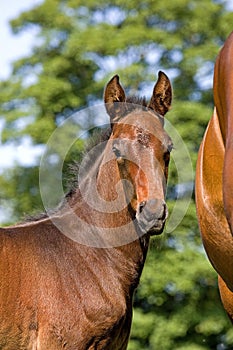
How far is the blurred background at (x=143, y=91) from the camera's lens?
1577cm

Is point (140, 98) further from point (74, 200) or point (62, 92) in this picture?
point (62, 92)

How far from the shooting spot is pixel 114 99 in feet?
18.7

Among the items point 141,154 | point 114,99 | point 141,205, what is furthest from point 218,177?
point 114,99

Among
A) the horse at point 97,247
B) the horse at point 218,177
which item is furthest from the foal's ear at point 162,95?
the horse at point 218,177

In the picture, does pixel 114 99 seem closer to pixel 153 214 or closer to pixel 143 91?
pixel 153 214

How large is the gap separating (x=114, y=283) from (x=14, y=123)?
1379cm

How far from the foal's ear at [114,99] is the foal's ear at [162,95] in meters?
0.28

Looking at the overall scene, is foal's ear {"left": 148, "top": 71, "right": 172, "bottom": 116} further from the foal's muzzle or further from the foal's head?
the foal's muzzle

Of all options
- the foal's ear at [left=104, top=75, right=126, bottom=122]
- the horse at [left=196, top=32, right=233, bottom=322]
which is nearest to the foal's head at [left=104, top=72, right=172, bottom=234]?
the foal's ear at [left=104, top=75, right=126, bottom=122]

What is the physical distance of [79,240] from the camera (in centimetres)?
555

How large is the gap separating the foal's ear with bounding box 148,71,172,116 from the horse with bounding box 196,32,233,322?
157 cm

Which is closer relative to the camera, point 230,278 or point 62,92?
point 230,278

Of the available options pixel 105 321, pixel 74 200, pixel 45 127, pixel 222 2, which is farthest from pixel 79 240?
pixel 222 2

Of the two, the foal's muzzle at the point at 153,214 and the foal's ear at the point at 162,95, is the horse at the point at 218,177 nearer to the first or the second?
the foal's muzzle at the point at 153,214
